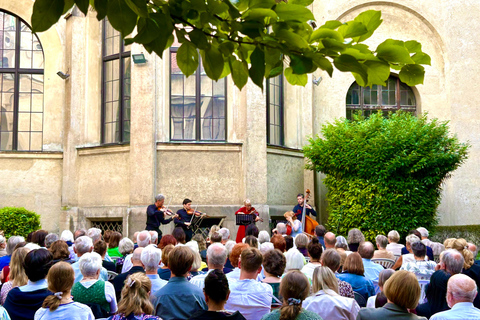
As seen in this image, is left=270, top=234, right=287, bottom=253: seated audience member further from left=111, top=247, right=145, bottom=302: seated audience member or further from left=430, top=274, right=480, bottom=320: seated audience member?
left=430, top=274, right=480, bottom=320: seated audience member

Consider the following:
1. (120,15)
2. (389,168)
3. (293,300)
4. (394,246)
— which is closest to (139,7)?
(120,15)

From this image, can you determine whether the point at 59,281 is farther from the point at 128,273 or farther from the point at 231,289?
the point at 128,273

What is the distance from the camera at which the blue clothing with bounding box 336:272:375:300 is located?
6883 mm

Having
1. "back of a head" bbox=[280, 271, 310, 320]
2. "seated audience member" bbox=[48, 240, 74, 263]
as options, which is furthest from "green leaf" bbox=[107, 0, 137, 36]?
"seated audience member" bbox=[48, 240, 74, 263]

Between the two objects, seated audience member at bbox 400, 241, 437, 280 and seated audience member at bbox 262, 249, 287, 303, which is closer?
seated audience member at bbox 262, 249, 287, 303

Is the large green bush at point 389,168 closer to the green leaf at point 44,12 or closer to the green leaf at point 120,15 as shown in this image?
the green leaf at point 120,15

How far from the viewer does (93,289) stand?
5.93 meters

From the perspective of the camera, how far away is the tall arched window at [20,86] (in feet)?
63.0

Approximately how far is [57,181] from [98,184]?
170cm

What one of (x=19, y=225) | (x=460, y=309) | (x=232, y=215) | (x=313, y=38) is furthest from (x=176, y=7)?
(x=19, y=225)

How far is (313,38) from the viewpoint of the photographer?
9.16 feet

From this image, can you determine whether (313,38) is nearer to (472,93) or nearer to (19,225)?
(19,225)

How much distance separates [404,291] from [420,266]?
3665 millimetres

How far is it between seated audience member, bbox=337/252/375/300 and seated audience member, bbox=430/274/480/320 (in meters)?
1.80
